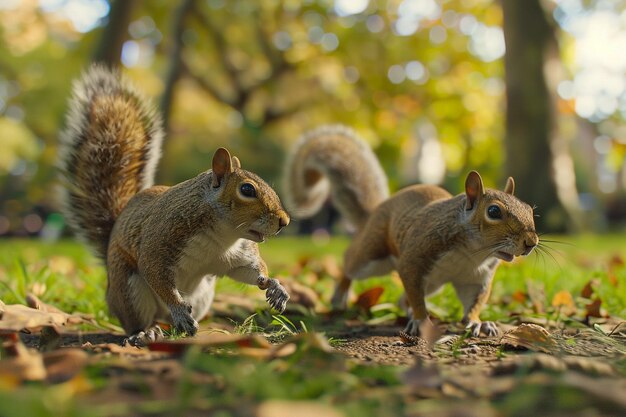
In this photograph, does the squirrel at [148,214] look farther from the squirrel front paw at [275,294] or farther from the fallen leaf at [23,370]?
the fallen leaf at [23,370]

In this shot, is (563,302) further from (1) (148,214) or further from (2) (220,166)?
(1) (148,214)

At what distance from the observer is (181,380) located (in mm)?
1303

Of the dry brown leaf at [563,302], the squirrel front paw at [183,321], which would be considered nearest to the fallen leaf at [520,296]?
the dry brown leaf at [563,302]

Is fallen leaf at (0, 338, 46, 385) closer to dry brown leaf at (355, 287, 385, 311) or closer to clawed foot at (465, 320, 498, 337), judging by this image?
clawed foot at (465, 320, 498, 337)

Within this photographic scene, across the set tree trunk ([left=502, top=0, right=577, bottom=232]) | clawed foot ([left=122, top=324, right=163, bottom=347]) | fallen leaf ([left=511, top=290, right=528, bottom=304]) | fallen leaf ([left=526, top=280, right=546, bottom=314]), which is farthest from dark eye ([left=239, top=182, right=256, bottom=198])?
tree trunk ([left=502, top=0, right=577, bottom=232])

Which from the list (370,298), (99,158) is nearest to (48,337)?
(99,158)

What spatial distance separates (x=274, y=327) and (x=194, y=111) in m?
16.2

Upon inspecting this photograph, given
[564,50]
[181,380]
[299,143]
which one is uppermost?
[564,50]

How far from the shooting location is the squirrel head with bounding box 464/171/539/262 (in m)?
2.30

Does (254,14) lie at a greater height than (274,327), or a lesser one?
greater

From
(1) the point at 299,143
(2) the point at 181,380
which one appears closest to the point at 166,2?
(1) the point at 299,143

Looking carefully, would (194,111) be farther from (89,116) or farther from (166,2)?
(89,116)

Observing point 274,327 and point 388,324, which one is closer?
point 274,327

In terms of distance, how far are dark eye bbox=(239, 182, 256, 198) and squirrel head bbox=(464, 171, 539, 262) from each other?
88 centimetres
